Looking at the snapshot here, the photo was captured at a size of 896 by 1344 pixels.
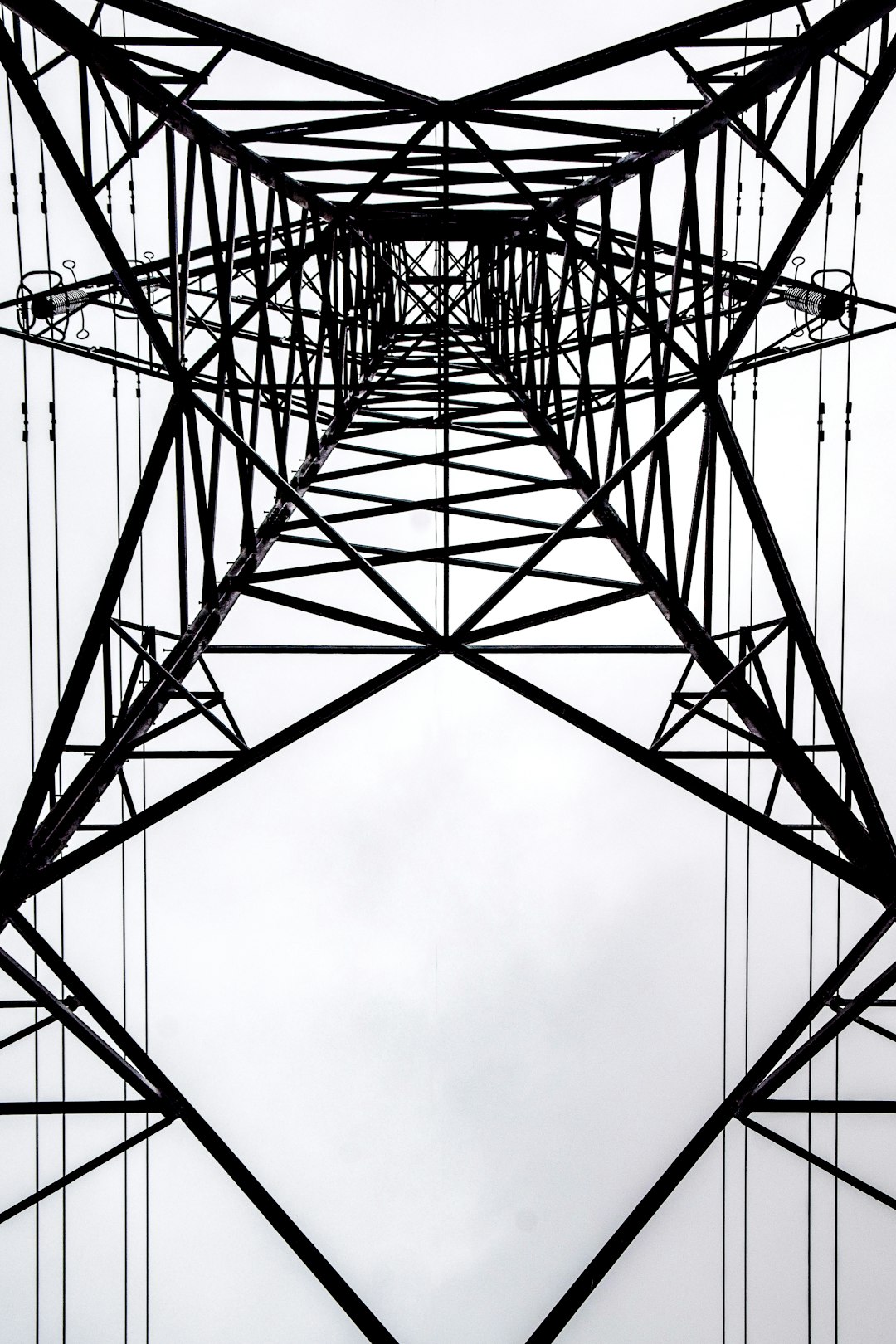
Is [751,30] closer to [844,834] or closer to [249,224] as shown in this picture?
[249,224]

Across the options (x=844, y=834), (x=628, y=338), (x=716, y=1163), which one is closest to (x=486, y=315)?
(x=628, y=338)

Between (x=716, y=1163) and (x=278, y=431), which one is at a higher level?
(x=278, y=431)

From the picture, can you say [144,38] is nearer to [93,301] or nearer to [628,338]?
[93,301]

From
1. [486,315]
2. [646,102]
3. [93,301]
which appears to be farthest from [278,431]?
[486,315]

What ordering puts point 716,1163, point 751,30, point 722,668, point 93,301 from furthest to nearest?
point 716,1163, point 751,30, point 93,301, point 722,668

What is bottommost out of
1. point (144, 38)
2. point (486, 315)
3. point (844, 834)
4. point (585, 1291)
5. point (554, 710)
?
point (585, 1291)

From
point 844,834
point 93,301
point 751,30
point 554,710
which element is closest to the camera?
point 844,834

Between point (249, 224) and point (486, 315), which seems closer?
point (249, 224)

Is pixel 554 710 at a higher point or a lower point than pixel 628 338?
lower

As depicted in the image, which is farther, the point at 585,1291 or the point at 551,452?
the point at 551,452
